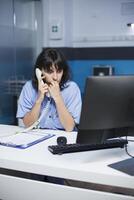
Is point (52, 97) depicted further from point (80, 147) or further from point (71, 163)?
point (71, 163)

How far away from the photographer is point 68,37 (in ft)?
14.2

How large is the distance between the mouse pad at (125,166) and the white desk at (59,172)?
0.08ft

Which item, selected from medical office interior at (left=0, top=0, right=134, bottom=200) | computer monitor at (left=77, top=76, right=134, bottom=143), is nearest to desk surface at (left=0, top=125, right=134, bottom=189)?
computer monitor at (left=77, top=76, right=134, bottom=143)

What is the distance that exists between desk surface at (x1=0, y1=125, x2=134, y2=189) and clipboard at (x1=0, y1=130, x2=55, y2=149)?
0.13 ft

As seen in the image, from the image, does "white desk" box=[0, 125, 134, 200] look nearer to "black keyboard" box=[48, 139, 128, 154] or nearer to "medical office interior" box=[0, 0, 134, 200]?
"black keyboard" box=[48, 139, 128, 154]

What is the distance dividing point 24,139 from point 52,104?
43 centimetres

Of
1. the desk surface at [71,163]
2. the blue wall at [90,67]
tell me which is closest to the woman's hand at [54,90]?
the desk surface at [71,163]

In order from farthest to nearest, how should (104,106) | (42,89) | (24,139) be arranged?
1. (42,89)
2. (24,139)
3. (104,106)

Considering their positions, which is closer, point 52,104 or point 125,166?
point 125,166

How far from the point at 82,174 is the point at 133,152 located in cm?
36

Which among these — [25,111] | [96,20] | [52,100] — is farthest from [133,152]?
[96,20]

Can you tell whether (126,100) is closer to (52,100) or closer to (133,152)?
(133,152)

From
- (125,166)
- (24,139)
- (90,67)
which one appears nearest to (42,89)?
(24,139)

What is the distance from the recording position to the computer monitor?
1.19 m
